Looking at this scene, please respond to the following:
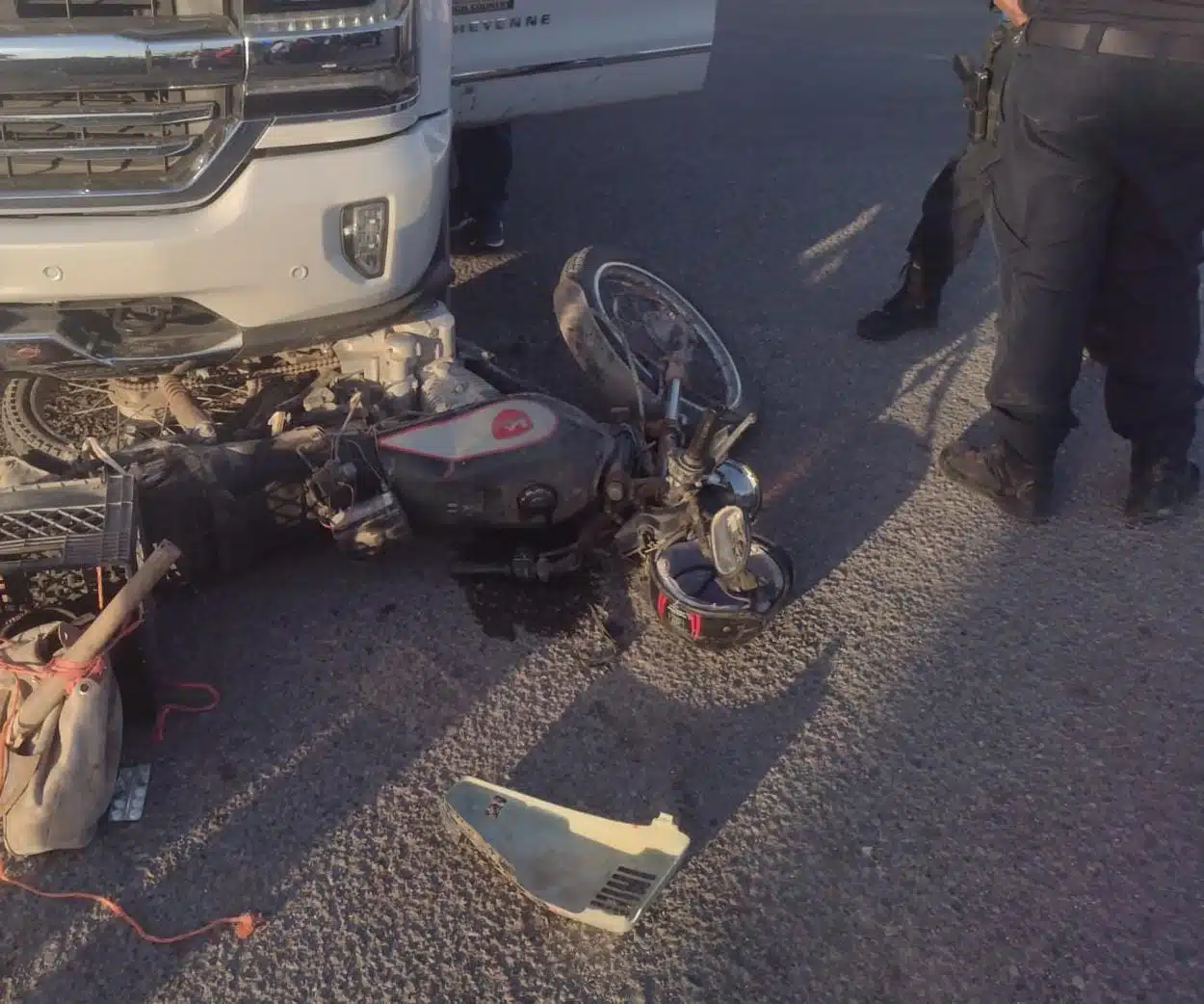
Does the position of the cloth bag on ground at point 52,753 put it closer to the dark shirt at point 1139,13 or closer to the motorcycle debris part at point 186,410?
the motorcycle debris part at point 186,410

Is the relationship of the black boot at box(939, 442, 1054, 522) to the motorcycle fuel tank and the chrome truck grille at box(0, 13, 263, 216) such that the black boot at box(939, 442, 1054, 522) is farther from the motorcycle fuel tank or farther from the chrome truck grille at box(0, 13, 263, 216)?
the chrome truck grille at box(0, 13, 263, 216)

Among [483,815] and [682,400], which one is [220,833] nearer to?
[483,815]

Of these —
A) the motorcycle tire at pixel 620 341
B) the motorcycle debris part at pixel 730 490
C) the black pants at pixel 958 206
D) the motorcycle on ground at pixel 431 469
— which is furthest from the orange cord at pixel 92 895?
the black pants at pixel 958 206

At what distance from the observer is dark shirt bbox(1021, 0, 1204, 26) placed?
117 inches

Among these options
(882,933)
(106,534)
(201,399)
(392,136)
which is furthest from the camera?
(201,399)

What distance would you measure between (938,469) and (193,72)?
260 cm

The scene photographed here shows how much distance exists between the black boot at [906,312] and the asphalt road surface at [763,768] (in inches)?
22.5

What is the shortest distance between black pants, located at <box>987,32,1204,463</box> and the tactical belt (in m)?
0.02

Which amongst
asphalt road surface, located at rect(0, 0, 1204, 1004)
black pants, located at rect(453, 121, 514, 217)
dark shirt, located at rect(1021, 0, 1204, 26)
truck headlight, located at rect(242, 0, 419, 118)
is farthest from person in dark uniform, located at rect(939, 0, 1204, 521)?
black pants, located at rect(453, 121, 514, 217)

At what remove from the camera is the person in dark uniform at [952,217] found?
148 inches

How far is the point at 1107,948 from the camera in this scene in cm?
236

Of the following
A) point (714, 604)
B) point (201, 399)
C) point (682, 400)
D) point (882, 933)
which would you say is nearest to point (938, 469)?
point (682, 400)

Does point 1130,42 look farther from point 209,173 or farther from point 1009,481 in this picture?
point 209,173

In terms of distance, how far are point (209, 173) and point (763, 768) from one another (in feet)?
6.53
